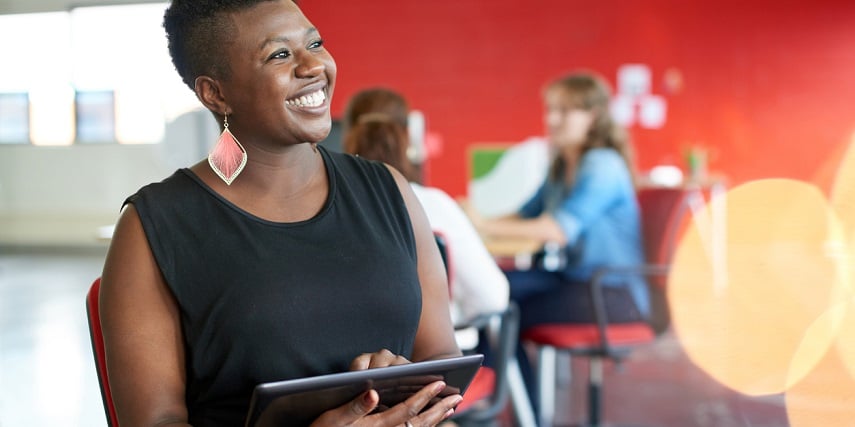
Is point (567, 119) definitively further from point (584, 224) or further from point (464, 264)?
point (464, 264)

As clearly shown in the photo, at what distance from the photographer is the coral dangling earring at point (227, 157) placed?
1.22 metres

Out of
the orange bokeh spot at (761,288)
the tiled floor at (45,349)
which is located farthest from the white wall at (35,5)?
the orange bokeh spot at (761,288)

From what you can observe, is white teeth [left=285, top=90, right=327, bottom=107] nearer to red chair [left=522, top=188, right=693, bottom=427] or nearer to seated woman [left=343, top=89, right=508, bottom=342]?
seated woman [left=343, top=89, right=508, bottom=342]

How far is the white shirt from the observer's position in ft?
7.30

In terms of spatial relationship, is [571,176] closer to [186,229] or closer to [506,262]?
[506,262]

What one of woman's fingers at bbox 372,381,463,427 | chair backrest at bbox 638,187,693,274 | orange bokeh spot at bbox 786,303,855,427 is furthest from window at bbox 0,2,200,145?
orange bokeh spot at bbox 786,303,855,427

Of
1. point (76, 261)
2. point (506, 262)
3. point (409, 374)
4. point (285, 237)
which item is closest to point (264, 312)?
point (285, 237)

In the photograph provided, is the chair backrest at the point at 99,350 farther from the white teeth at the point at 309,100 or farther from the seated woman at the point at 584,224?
the seated woman at the point at 584,224

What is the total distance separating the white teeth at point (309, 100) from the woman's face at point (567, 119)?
2179 millimetres

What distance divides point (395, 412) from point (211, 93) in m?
0.50

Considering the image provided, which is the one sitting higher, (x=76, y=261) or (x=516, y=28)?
(x=516, y=28)

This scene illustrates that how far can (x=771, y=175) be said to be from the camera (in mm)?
7598

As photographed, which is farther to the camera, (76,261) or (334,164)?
(76,261)

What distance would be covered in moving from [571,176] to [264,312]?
2.35 metres
